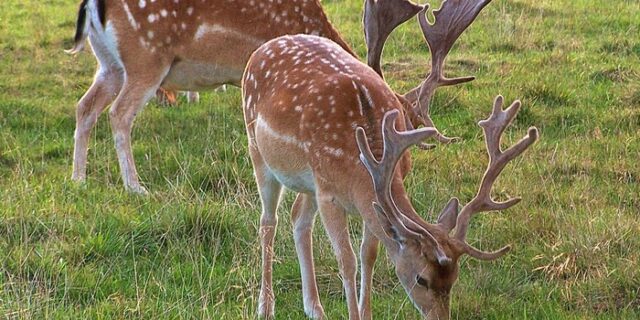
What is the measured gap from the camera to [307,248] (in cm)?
482

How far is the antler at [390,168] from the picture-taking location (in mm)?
3629

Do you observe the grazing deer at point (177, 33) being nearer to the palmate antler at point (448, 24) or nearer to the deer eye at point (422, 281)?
the palmate antler at point (448, 24)

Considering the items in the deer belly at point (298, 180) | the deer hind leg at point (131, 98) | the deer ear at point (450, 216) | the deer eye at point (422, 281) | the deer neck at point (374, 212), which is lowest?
the deer hind leg at point (131, 98)

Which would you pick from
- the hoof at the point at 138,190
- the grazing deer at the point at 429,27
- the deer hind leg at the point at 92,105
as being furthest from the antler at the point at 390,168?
the deer hind leg at the point at 92,105

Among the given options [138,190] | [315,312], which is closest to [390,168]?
[315,312]

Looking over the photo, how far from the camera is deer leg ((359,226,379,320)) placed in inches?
166

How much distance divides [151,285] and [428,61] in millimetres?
4826

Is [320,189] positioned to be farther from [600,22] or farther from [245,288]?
[600,22]

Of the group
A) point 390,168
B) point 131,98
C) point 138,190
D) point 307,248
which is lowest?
point 138,190

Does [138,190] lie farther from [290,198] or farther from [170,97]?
[170,97]

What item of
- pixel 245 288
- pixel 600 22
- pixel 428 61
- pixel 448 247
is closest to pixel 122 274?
pixel 245 288

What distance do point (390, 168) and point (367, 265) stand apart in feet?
2.10

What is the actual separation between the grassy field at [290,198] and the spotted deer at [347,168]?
353 millimetres

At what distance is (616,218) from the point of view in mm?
5367
